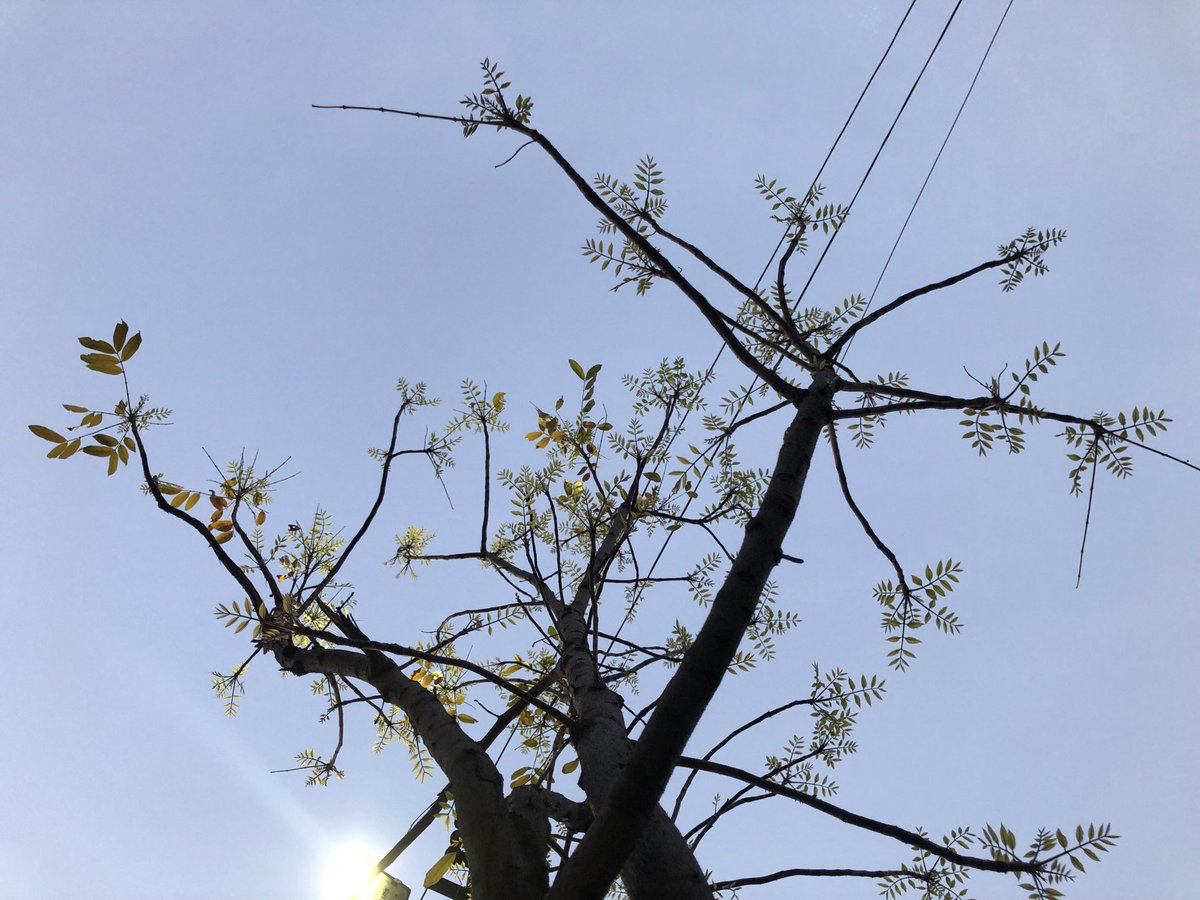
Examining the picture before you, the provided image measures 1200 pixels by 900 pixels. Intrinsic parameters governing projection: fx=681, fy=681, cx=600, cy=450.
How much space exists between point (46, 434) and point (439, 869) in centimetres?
165

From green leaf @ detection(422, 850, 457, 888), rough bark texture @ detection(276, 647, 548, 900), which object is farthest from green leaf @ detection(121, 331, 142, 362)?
green leaf @ detection(422, 850, 457, 888)

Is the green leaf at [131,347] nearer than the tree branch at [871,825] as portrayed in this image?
No

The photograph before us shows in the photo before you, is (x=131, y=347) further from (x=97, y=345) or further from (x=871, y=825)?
(x=871, y=825)

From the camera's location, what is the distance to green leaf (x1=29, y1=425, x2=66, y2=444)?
195 cm

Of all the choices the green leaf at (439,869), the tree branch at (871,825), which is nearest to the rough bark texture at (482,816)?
the green leaf at (439,869)

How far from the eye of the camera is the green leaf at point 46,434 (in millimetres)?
1945

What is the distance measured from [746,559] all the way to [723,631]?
220 millimetres

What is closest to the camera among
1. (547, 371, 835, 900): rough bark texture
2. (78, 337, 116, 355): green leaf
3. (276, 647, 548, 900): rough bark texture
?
(547, 371, 835, 900): rough bark texture

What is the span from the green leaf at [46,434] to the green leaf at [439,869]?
5.33 ft

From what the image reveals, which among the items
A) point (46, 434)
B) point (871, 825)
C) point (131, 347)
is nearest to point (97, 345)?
point (131, 347)

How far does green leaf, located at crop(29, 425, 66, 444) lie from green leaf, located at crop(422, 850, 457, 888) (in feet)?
5.33

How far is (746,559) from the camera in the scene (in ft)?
5.34

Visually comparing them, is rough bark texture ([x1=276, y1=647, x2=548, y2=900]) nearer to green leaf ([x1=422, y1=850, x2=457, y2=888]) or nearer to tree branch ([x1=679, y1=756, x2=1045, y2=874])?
green leaf ([x1=422, y1=850, x2=457, y2=888])

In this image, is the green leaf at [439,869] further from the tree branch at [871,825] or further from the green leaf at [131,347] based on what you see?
the green leaf at [131,347]
